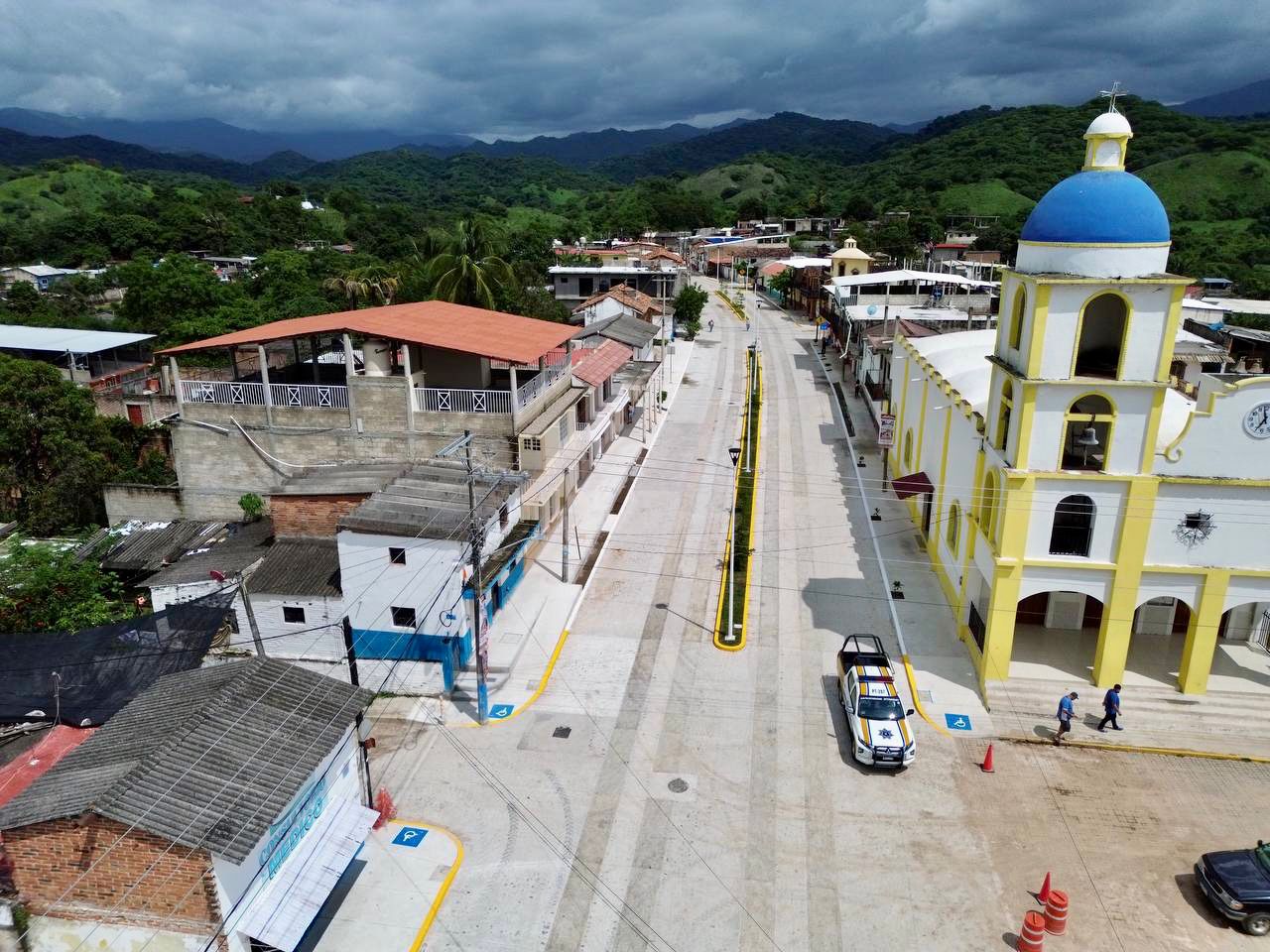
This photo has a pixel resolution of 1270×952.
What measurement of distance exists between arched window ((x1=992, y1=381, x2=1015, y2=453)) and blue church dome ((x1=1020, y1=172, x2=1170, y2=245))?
3.84 m

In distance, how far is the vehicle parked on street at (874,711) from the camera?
1908 centimetres

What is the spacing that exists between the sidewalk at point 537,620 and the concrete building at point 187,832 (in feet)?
21.6

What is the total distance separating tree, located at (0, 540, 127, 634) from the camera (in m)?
24.2

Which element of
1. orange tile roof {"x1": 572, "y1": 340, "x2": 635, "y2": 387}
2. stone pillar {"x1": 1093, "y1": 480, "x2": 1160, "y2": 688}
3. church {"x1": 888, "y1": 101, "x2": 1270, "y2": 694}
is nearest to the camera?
church {"x1": 888, "y1": 101, "x2": 1270, "y2": 694}

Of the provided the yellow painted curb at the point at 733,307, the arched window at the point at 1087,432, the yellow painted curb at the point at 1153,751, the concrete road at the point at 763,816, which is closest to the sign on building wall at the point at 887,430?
the concrete road at the point at 763,816

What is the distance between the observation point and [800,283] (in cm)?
9100

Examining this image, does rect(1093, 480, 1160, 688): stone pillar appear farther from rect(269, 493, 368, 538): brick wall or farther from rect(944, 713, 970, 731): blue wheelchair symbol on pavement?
rect(269, 493, 368, 538): brick wall

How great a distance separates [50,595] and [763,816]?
21453 millimetres

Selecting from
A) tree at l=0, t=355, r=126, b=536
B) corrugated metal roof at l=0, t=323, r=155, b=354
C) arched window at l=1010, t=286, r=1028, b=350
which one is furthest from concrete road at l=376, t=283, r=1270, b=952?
corrugated metal roof at l=0, t=323, r=155, b=354

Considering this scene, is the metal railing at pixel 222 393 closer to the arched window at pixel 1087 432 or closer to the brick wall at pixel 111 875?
the brick wall at pixel 111 875

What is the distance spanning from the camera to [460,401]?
3092cm

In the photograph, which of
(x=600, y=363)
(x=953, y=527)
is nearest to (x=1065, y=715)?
(x=953, y=527)

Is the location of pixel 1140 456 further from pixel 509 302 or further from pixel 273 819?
pixel 509 302

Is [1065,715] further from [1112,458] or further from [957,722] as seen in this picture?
[1112,458]
